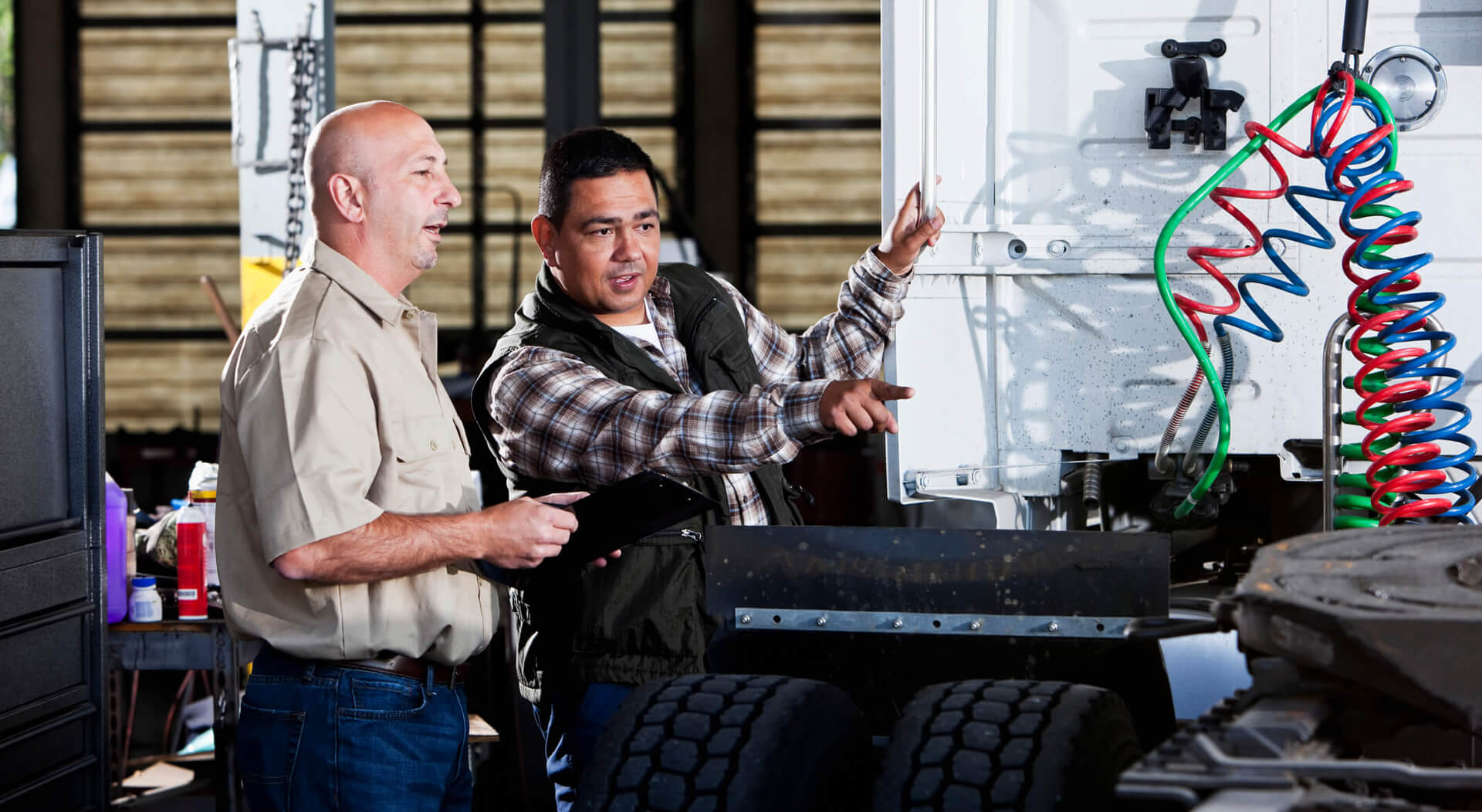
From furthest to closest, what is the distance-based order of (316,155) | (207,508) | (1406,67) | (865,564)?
1. (207,508)
2. (1406,67)
3. (316,155)
4. (865,564)

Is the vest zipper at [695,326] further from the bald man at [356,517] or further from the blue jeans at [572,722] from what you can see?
the blue jeans at [572,722]

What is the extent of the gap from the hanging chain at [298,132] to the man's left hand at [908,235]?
9.53 feet

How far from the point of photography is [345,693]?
242 centimetres

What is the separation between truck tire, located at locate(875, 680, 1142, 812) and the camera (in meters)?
1.90

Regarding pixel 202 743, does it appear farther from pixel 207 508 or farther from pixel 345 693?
pixel 345 693

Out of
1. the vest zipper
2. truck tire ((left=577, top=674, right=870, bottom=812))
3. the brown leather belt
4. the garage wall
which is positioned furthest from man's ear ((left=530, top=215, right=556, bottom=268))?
the garage wall

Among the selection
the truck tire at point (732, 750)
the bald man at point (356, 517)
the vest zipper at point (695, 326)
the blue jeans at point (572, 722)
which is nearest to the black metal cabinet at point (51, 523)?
the bald man at point (356, 517)

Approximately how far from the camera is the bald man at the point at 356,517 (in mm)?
2316

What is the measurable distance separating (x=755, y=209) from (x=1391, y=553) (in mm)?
10074

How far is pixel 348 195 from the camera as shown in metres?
2.53

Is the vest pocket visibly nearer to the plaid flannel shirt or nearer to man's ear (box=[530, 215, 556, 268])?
the plaid flannel shirt

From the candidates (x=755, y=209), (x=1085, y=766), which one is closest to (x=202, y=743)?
(x=1085, y=766)

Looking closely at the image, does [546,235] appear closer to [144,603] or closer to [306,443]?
[306,443]

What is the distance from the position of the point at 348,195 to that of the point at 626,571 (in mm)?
811
